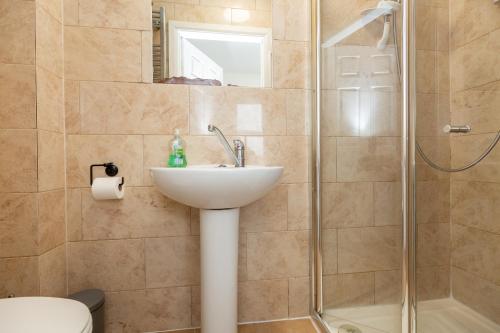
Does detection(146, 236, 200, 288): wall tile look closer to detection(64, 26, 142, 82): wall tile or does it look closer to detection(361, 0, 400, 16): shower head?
detection(64, 26, 142, 82): wall tile

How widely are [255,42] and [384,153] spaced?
975mm

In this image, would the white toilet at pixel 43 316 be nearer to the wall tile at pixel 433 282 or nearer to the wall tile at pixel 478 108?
the wall tile at pixel 433 282

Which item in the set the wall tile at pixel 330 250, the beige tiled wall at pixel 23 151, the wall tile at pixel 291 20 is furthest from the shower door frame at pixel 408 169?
the beige tiled wall at pixel 23 151

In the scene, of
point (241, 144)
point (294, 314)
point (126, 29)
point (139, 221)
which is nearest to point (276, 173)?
point (241, 144)

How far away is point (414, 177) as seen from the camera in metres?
0.99

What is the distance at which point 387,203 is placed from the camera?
3.69 ft

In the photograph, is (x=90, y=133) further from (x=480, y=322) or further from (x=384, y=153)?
(x=480, y=322)

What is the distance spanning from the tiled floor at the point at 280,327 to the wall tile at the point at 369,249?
0.42 m

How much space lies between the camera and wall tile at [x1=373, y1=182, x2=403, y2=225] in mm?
1038

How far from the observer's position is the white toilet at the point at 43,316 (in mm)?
743

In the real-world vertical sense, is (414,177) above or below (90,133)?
below

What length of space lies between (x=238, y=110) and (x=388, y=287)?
3.54 ft

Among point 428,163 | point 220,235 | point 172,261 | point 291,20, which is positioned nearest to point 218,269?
point 220,235

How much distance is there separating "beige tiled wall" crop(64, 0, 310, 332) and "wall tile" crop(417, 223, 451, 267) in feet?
2.43
